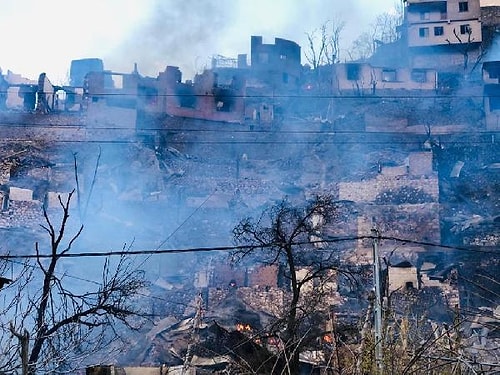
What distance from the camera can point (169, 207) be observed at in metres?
36.1

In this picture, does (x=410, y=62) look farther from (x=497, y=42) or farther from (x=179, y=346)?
(x=179, y=346)

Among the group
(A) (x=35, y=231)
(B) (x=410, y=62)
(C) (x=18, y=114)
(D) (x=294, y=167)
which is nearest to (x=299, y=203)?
(D) (x=294, y=167)

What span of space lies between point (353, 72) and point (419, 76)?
195 inches

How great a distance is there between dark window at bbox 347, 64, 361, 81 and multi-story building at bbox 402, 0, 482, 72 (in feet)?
15.4

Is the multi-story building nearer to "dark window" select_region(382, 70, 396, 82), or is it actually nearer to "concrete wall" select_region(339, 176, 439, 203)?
"dark window" select_region(382, 70, 396, 82)

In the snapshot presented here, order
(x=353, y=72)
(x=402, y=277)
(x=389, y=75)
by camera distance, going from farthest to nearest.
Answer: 1. (x=353, y=72)
2. (x=389, y=75)
3. (x=402, y=277)

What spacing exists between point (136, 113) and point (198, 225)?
11235mm

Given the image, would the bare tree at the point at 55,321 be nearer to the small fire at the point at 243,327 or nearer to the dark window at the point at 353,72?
the small fire at the point at 243,327

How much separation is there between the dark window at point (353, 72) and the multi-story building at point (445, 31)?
4.70 meters

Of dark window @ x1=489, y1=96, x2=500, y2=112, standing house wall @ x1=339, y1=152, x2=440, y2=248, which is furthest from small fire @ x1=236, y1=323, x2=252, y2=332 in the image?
dark window @ x1=489, y1=96, x2=500, y2=112

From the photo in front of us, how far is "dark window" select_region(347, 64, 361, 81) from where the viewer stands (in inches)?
1795

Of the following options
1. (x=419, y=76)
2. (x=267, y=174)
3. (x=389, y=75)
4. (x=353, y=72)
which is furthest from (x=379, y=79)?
(x=267, y=174)

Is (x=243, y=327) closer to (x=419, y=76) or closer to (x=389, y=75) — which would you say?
(x=389, y=75)

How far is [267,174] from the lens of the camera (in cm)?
3950
